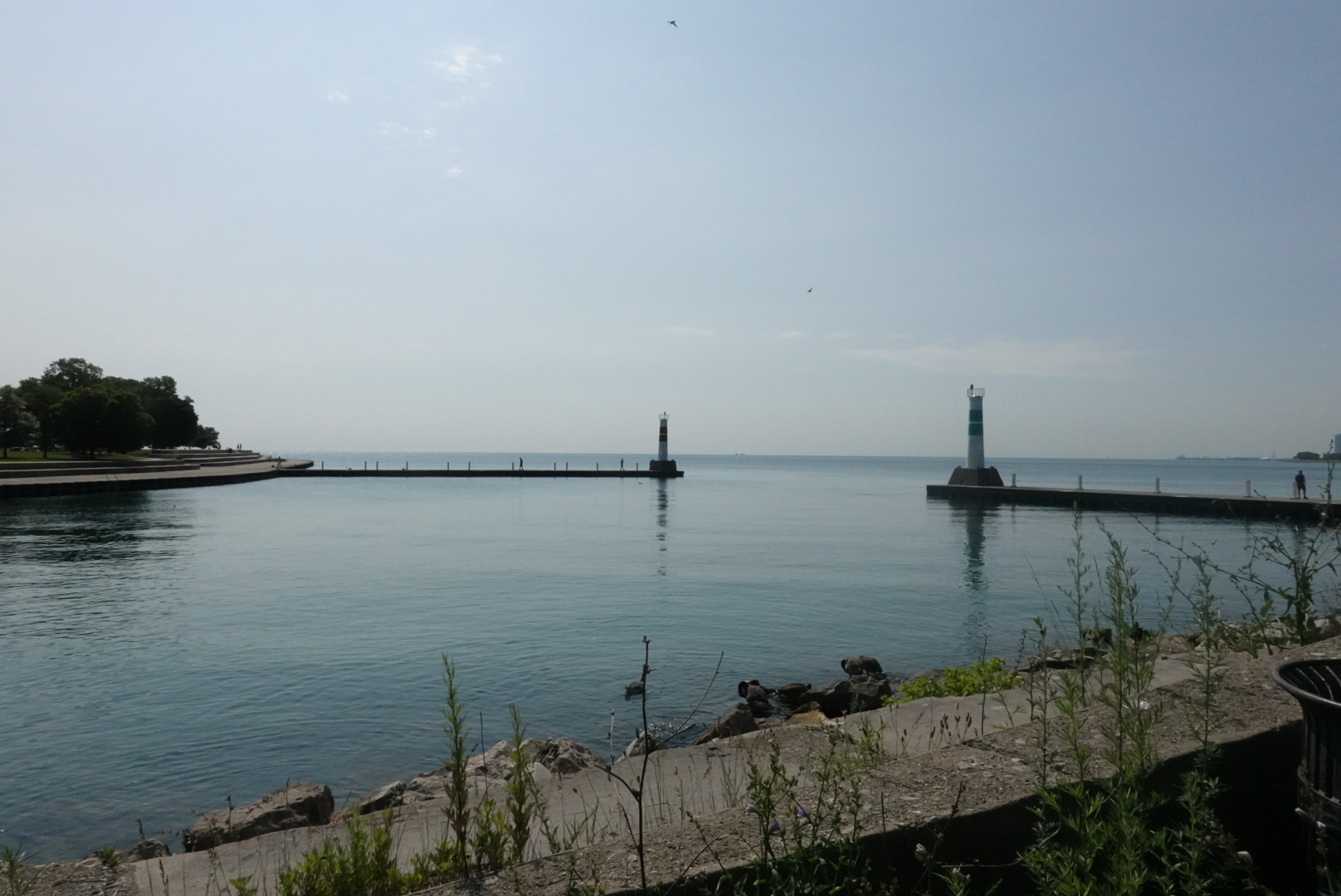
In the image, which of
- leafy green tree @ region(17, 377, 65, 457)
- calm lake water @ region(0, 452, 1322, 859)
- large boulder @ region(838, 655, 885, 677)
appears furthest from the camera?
leafy green tree @ region(17, 377, 65, 457)

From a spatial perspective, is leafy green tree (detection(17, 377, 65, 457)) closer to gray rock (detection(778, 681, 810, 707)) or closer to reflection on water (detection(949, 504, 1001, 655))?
reflection on water (detection(949, 504, 1001, 655))

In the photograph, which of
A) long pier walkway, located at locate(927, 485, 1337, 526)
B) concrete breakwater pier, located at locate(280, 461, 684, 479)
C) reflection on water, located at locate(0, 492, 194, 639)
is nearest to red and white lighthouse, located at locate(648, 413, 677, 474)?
concrete breakwater pier, located at locate(280, 461, 684, 479)

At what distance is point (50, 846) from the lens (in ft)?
21.0

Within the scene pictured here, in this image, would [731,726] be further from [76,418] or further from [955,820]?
Answer: [76,418]

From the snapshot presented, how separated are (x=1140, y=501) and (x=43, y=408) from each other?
75.4 metres

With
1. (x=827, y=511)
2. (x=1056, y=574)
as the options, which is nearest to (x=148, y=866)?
(x=1056, y=574)

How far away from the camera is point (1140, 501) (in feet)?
135

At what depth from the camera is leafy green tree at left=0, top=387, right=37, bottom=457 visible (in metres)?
64.1

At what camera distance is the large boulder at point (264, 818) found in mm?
5695

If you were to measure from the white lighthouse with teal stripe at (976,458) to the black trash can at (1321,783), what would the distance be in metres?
45.7

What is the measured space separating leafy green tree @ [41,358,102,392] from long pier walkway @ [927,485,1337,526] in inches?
3472

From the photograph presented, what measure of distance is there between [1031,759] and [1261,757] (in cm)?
84

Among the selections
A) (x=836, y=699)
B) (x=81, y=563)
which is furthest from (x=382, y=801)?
(x=81, y=563)

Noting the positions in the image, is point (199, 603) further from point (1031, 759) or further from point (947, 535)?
point (947, 535)
